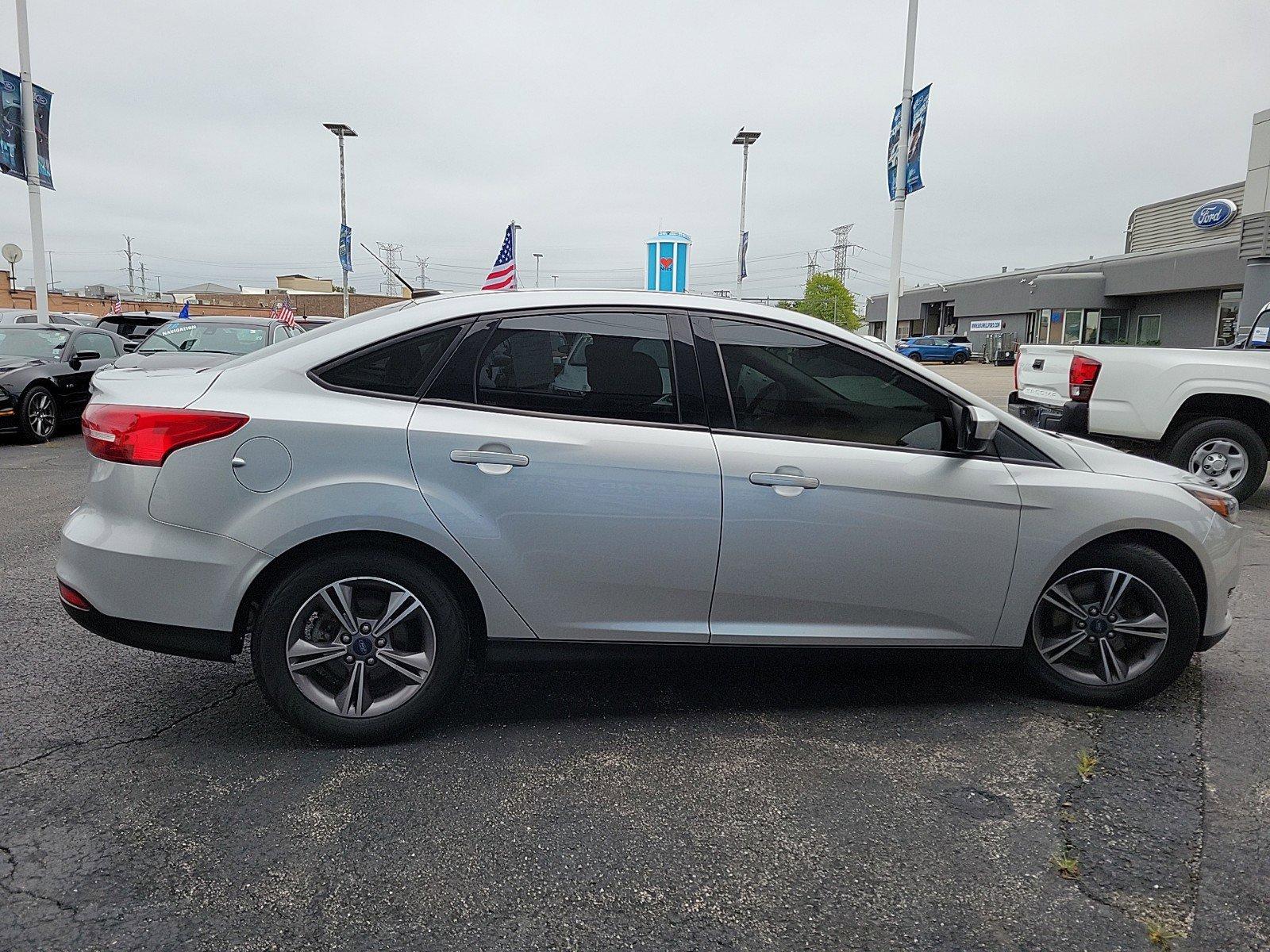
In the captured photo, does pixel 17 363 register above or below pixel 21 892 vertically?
above

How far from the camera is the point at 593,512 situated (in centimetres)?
324

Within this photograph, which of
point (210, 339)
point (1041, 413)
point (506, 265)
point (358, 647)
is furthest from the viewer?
point (506, 265)

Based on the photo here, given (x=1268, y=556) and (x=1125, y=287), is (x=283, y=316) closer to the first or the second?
(x=1268, y=556)

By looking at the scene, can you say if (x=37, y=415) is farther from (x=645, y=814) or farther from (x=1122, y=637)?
(x=1122, y=637)

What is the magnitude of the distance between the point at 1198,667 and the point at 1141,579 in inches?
41.8

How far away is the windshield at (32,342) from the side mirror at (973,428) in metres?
12.8

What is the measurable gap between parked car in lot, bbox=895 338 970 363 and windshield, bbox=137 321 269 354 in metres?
42.2

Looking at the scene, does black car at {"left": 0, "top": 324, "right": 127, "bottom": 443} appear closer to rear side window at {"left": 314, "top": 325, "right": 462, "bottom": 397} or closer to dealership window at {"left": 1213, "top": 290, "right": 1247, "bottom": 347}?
rear side window at {"left": 314, "top": 325, "right": 462, "bottom": 397}

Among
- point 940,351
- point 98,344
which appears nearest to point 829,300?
point 940,351

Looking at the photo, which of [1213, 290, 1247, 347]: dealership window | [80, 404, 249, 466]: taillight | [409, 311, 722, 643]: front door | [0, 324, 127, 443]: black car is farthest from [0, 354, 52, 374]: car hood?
[1213, 290, 1247, 347]: dealership window

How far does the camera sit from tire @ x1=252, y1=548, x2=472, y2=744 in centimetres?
311

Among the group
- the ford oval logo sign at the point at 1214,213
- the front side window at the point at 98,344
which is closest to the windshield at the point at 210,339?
the front side window at the point at 98,344

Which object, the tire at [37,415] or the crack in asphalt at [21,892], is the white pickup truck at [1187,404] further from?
the tire at [37,415]

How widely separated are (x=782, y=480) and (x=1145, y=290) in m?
46.8
